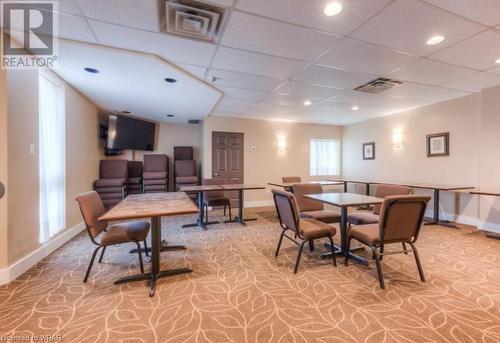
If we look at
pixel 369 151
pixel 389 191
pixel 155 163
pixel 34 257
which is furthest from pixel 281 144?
pixel 34 257

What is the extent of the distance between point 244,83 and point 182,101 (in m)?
1.53

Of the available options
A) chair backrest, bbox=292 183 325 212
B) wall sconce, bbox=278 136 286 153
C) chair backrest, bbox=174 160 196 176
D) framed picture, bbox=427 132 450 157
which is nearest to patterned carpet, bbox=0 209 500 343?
chair backrest, bbox=292 183 325 212

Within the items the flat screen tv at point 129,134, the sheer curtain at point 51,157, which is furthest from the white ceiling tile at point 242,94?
the flat screen tv at point 129,134

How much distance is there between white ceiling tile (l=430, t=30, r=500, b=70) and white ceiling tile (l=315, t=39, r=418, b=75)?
0.37 m

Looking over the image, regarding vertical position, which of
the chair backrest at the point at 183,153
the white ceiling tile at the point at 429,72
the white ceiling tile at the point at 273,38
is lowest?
the chair backrest at the point at 183,153

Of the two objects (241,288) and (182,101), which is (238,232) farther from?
(182,101)

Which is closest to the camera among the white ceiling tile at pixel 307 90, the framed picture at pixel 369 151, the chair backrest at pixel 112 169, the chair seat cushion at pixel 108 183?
the white ceiling tile at pixel 307 90

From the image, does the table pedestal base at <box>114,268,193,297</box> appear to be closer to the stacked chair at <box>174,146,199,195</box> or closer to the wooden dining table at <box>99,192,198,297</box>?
the wooden dining table at <box>99,192,198,297</box>

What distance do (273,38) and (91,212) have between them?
2665 millimetres

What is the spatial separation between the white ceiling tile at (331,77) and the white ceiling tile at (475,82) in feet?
4.87

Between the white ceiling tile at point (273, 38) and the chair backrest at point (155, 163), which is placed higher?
the white ceiling tile at point (273, 38)

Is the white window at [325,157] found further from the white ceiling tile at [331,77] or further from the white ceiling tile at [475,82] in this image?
the white ceiling tile at [475,82]

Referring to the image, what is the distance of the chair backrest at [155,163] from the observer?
6.05m

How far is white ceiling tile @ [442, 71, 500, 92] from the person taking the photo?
11.2 ft
